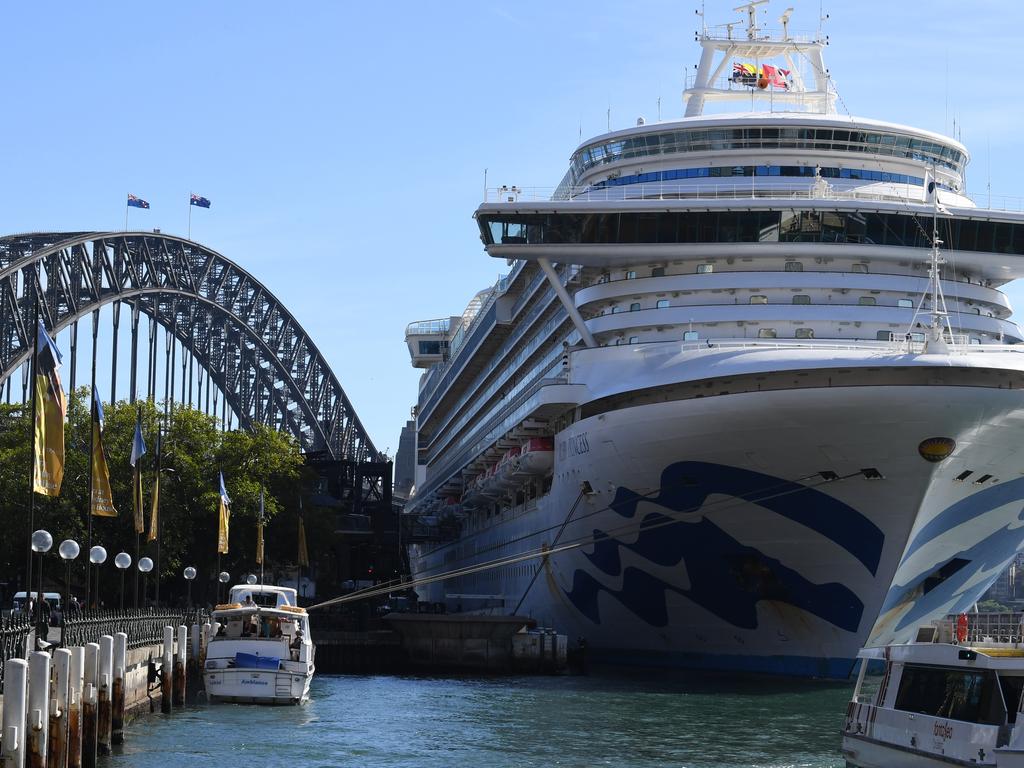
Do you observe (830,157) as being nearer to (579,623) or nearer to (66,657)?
(579,623)

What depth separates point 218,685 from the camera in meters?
38.6

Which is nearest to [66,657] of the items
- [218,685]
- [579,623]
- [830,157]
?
[218,685]

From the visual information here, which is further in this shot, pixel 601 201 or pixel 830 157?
pixel 830 157

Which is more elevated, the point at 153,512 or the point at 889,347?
the point at 889,347

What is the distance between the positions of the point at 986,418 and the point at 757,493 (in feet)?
18.1

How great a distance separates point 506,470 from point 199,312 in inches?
2726

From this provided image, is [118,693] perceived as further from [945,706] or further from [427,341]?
[427,341]

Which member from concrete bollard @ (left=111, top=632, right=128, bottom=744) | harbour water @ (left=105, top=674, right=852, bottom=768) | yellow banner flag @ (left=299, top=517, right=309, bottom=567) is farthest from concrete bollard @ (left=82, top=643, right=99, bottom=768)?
yellow banner flag @ (left=299, top=517, right=309, bottom=567)

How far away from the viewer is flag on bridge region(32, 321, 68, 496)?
79.4 ft

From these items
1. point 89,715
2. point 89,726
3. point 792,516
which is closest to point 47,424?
point 89,715

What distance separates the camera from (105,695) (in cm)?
2886

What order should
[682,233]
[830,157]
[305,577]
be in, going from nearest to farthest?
[682,233] < [830,157] < [305,577]

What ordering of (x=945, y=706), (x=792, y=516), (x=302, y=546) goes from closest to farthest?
(x=945, y=706) < (x=792, y=516) < (x=302, y=546)

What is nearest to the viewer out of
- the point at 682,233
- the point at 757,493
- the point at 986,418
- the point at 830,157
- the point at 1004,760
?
the point at 1004,760
